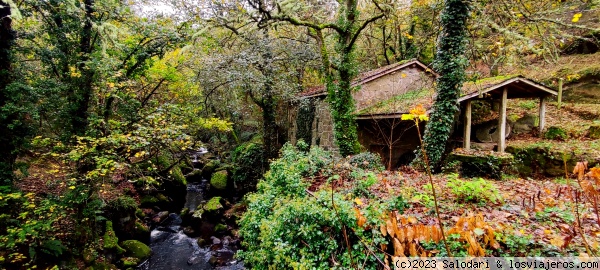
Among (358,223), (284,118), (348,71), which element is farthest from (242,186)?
(358,223)

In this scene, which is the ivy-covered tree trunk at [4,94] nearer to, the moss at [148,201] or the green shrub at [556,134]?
the moss at [148,201]

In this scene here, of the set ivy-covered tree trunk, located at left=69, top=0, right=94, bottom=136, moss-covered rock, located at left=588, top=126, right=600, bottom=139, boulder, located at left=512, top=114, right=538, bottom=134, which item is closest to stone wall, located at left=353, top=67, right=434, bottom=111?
boulder, located at left=512, top=114, right=538, bottom=134

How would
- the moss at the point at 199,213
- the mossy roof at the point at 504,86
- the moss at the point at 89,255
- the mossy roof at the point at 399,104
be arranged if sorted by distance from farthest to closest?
1. the moss at the point at 199,213
2. the mossy roof at the point at 399,104
3. the mossy roof at the point at 504,86
4. the moss at the point at 89,255

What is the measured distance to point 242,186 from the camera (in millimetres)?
13914

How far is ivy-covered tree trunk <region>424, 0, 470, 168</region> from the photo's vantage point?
25.4 ft

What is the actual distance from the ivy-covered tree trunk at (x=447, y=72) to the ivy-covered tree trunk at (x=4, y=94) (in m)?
10.7

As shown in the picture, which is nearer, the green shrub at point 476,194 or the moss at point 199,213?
the green shrub at point 476,194

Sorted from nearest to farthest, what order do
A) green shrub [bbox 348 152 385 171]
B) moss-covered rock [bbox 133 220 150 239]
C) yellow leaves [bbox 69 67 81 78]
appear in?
yellow leaves [bbox 69 67 81 78], green shrub [bbox 348 152 385 171], moss-covered rock [bbox 133 220 150 239]

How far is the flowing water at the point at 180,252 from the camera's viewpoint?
8.56m

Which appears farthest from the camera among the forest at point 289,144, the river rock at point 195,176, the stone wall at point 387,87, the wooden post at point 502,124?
the river rock at point 195,176

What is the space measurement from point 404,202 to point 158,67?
9.21 metres

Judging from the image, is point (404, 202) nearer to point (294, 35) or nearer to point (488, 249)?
point (488, 249)

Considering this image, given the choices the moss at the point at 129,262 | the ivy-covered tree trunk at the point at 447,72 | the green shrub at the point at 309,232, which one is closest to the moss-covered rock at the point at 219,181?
the moss at the point at 129,262

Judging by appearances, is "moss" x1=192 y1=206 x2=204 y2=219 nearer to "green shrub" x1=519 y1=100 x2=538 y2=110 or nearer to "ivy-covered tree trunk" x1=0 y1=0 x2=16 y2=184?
"ivy-covered tree trunk" x1=0 y1=0 x2=16 y2=184
